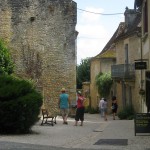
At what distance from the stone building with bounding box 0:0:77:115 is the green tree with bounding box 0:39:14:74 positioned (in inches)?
46.7

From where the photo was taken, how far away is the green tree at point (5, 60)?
31.1 metres

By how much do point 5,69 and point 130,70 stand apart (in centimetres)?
1103

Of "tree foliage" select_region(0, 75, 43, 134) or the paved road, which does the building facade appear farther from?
"tree foliage" select_region(0, 75, 43, 134)

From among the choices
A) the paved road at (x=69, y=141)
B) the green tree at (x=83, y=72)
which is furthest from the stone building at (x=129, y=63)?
the green tree at (x=83, y=72)

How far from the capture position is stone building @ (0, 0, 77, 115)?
109 ft

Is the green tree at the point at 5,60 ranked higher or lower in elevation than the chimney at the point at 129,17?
lower

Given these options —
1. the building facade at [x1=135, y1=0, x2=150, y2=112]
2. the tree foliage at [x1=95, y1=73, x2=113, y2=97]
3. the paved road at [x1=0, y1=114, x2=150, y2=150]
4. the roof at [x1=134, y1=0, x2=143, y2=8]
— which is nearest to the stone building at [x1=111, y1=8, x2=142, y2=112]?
the tree foliage at [x1=95, y1=73, x2=113, y2=97]

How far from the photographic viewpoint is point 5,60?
31.8 metres

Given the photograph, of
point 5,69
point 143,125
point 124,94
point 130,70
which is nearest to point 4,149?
point 143,125

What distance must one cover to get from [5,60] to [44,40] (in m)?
3.48

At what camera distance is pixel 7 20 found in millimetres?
32938

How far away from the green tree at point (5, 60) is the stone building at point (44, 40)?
1.19 m

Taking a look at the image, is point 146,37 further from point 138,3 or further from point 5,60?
point 5,60

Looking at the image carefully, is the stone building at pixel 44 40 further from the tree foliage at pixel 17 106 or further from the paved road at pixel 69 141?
the tree foliage at pixel 17 106
